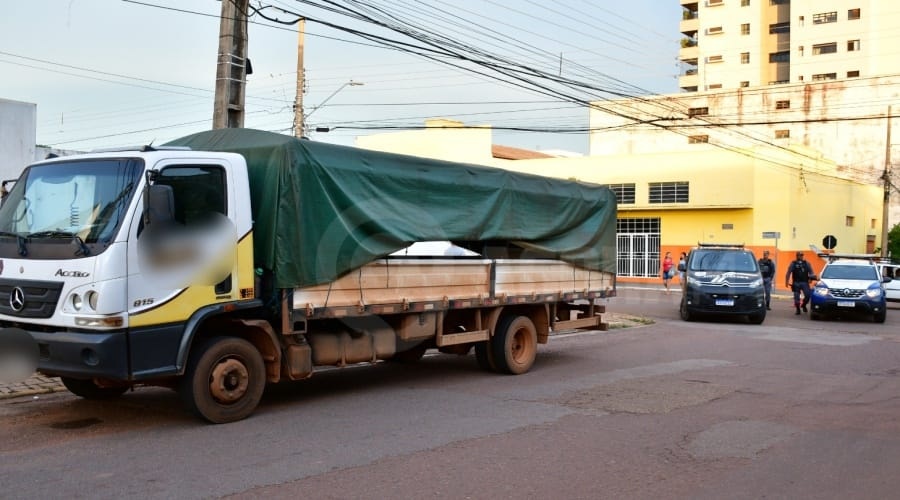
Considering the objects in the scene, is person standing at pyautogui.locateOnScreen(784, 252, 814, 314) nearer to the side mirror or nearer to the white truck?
the white truck

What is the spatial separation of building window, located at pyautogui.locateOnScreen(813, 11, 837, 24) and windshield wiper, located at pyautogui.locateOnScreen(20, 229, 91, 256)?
217ft

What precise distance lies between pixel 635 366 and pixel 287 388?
5437 millimetres

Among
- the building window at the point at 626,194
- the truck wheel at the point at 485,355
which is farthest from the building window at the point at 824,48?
the truck wheel at the point at 485,355

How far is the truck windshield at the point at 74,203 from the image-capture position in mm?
7258

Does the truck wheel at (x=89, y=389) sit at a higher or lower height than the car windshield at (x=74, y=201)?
lower

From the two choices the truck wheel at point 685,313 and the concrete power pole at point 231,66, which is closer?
the concrete power pole at point 231,66

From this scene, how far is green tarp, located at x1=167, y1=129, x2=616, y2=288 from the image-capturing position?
26.9 feet

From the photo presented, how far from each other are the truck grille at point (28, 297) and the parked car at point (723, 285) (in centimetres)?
1688

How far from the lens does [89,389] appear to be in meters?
8.50

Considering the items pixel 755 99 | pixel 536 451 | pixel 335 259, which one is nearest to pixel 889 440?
pixel 536 451

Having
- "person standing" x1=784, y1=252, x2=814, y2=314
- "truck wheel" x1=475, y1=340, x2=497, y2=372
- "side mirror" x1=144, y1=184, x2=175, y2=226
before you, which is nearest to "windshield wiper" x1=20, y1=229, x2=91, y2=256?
"side mirror" x1=144, y1=184, x2=175, y2=226

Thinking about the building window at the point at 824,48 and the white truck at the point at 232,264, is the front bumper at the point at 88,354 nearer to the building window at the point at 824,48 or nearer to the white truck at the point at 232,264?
the white truck at the point at 232,264

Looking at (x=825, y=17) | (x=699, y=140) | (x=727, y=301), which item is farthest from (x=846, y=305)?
(x=825, y=17)

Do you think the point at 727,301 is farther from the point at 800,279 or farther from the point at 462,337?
the point at 462,337
